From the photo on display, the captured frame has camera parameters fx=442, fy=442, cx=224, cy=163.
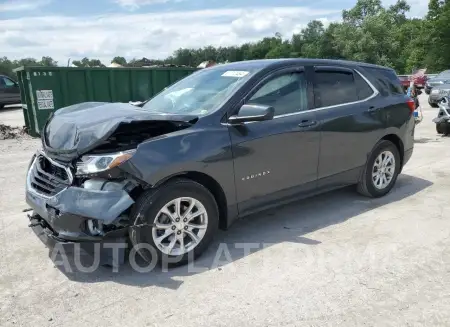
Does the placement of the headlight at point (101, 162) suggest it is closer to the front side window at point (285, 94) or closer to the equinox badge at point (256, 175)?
the equinox badge at point (256, 175)

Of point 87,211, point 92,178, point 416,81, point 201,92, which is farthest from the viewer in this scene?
point 416,81

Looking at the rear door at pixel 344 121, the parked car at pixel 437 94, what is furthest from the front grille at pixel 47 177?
the parked car at pixel 437 94

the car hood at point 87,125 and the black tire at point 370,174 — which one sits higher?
the car hood at point 87,125

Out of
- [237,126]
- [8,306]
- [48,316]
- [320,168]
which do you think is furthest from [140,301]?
[320,168]

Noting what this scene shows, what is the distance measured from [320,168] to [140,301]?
7.94 ft

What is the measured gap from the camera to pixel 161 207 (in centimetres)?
357

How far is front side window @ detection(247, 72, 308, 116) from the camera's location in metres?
4.34

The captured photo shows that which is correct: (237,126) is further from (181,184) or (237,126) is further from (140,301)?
(140,301)

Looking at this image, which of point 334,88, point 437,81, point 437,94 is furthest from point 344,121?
point 437,81

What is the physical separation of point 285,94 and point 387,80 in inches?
74.2

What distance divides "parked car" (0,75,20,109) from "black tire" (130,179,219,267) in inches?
786

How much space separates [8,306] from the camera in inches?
126

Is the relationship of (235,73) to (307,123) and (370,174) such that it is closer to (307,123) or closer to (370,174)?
(307,123)

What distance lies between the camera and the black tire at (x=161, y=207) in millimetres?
3488
